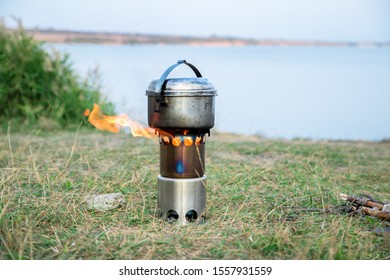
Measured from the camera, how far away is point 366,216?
13.9 ft

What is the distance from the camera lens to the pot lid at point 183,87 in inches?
153

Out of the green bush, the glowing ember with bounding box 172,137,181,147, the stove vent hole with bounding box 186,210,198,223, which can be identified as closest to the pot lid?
the glowing ember with bounding box 172,137,181,147

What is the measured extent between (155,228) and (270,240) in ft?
2.70

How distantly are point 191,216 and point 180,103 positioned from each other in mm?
884

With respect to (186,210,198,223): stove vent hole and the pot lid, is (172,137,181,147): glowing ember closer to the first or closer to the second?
the pot lid

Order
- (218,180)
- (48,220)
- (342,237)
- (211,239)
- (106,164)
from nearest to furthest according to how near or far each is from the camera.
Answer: (342,237)
(211,239)
(48,220)
(218,180)
(106,164)

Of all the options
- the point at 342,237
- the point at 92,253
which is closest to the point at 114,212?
the point at 92,253

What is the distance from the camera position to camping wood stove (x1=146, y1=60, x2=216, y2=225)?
12.8 feet

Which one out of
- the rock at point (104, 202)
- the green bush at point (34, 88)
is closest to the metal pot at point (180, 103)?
the rock at point (104, 202)

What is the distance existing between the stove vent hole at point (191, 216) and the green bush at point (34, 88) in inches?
213

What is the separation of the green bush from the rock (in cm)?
492

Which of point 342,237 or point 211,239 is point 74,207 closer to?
point 211,239

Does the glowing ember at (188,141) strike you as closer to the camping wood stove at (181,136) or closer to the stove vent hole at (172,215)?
the camping wood stove at (181,136)

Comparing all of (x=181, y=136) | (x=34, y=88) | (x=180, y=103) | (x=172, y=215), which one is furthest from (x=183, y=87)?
(x=34, y=88)
